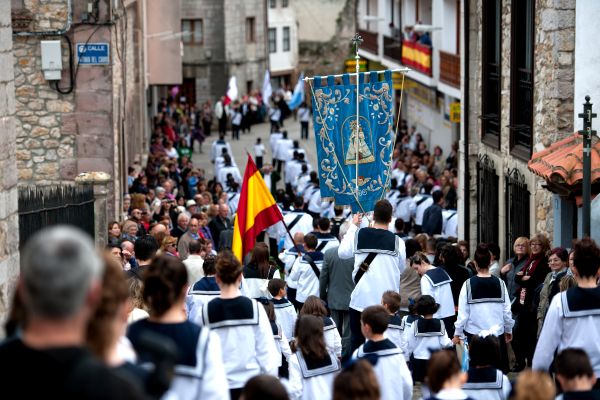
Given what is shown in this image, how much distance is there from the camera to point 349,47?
206 feet

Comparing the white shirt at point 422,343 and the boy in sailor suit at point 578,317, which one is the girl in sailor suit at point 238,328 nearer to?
the boy in sailor suit at point 578,317

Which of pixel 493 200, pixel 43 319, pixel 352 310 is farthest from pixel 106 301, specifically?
pixel 493 200

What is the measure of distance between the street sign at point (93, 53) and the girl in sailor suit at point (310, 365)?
11.3 m

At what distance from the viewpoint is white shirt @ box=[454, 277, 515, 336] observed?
1144 centimetres

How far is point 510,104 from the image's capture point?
57.3ft

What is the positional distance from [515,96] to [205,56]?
125 ft

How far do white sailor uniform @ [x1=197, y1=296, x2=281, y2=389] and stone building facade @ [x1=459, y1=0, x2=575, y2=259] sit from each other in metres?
7.93

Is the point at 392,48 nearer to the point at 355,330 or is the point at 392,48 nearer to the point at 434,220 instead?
the point at 434,220

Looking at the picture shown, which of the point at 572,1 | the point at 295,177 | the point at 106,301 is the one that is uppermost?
the point at 572,1

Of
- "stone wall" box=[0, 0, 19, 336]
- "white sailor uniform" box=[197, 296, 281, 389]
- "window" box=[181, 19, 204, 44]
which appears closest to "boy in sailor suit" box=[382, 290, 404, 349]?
"white sailor uniform" box=[197, 296, 281, 389]

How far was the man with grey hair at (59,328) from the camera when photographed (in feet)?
13.1

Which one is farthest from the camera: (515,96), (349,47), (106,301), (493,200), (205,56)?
(349,47)

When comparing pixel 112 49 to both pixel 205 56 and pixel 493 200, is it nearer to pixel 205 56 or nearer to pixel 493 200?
pixel 493 200

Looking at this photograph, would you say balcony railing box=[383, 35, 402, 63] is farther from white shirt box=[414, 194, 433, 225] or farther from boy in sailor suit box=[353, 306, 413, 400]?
boy in sailor suit box=[353, 306, 413, 400]
